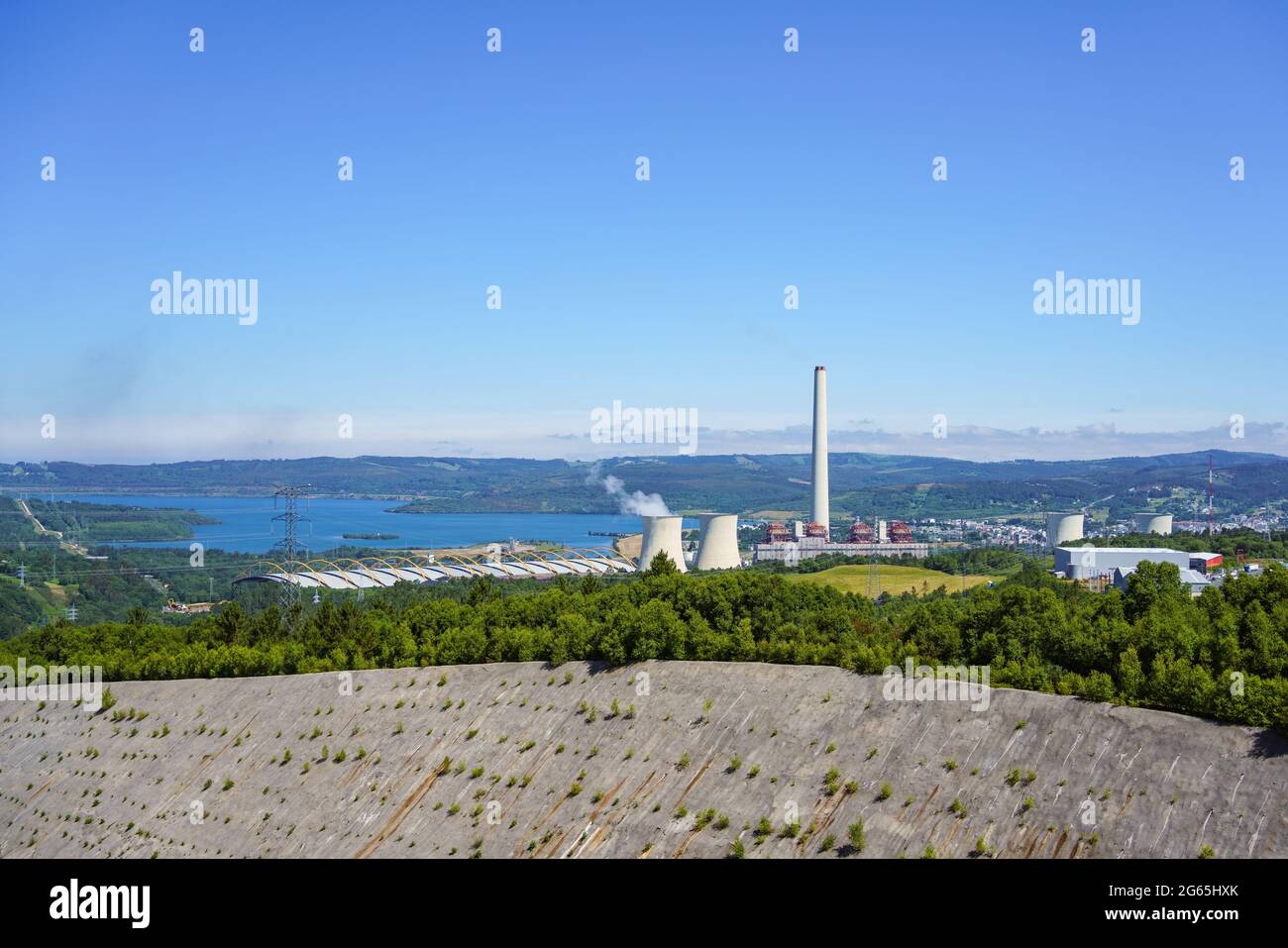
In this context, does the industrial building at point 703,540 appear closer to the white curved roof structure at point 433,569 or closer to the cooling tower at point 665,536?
the cooling tower at point 665,536

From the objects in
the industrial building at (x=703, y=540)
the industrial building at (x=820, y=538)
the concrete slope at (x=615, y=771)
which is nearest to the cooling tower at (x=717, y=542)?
the industrial building at (x=703, y=540)

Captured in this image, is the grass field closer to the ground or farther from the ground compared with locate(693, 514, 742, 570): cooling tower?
closer to the ground

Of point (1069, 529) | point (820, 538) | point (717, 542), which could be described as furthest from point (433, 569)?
point (1069, 529)

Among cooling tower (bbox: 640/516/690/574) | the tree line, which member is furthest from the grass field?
the tree line

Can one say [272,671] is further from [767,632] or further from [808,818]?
[808,818]

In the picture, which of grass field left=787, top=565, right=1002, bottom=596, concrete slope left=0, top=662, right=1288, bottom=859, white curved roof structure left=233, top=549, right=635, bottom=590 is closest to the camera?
concrete slope left=0, top=662, right=1288, bottom=859

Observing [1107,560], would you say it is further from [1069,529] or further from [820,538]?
[820,538]

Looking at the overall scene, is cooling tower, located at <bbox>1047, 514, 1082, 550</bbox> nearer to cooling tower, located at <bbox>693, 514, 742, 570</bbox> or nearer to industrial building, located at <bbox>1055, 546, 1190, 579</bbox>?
industrial building, located at <bbox>1055, 546, 1190, 579</bbox>
